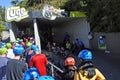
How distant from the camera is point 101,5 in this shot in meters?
32.1

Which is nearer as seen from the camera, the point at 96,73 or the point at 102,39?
the point at 96,73

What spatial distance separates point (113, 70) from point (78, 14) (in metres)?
14.9

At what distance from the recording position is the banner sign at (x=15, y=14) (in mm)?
30861

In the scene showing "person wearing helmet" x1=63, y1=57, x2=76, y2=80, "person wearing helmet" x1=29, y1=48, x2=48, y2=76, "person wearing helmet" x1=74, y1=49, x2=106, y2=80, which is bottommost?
"person wearing helmet" x1=29, y1=48, x2=48, y2=76

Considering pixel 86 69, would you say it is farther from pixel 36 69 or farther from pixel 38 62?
pixel 38 62

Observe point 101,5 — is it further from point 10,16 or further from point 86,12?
point 10,16

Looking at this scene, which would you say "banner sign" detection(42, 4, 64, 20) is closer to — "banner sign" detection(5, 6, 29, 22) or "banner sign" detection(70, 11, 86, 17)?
"banner sign" detection(70, 11, 86, 17)

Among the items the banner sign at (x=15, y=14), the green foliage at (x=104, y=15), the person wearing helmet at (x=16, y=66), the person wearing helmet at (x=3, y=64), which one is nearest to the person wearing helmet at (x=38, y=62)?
the person wearing helmet at (x=3, y=64)

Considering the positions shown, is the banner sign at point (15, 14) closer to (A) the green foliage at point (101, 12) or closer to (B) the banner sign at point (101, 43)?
(A) the green foliage at point (101, 12)

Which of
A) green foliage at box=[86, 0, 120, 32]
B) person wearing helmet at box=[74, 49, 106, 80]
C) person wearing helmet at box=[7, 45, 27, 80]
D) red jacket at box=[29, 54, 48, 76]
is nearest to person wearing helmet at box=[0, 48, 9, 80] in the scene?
person wearing helmet at box=[7, 45, 27, 80]

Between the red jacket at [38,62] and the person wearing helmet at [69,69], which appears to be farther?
the red jacket at [38,62]

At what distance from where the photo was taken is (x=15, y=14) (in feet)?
102

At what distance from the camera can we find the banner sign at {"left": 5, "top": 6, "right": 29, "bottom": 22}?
3086cm

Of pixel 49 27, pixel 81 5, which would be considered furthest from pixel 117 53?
pixel 49 27
